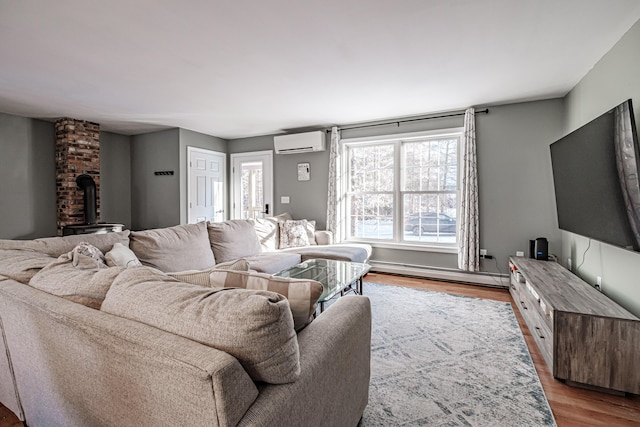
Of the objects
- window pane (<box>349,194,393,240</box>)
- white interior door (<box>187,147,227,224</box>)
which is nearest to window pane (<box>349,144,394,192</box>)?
window pane (<box>349,194,393,240</box>)

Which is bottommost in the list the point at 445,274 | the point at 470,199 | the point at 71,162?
the point at 445,274

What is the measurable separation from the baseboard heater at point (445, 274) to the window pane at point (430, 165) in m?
Answer: 1.18

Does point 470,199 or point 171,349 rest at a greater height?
point 470,199

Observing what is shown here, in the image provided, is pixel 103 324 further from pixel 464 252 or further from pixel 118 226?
pixel 118 226

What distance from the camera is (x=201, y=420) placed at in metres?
0.70

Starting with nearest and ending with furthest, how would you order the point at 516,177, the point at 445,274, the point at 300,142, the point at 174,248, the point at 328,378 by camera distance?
1. the point at 328,378
2. the point at 174,248
3. the point at 516,177
4. the point at 445,274
5. the point at 300,142

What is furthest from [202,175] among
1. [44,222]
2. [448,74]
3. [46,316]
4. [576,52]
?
[576,52]

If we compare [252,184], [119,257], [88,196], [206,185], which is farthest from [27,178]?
[119,257]

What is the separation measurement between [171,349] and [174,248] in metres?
2.28

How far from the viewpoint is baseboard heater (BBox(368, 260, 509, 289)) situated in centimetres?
396

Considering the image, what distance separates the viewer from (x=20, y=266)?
1429 millimetres

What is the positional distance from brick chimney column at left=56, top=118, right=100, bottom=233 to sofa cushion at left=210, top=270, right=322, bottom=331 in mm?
4797

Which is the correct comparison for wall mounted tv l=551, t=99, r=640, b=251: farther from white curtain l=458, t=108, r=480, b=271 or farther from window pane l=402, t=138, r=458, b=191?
window pane l=402, t=138, r=458, b=191

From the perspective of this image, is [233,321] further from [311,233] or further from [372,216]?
[372,216]
